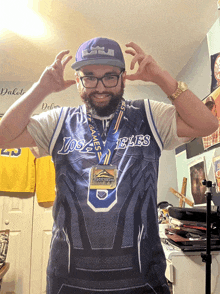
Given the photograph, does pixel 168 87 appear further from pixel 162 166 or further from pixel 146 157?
pixel 162 166

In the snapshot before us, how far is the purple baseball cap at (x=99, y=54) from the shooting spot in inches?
33.2

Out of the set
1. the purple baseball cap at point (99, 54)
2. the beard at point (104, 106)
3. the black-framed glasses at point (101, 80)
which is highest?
the purple baseball cap at point (99, 54)

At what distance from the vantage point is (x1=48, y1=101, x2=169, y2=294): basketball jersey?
2.41ft

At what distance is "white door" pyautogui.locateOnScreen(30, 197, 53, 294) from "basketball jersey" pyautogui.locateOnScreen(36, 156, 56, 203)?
114 millimetres

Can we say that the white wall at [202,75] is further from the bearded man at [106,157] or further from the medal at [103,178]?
the medal at [103,178]

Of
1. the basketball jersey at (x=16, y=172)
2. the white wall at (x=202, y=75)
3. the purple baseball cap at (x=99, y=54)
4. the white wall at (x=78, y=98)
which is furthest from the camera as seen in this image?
the white wall at (x=78, y=98)

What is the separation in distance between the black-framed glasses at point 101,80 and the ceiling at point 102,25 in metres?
1.32

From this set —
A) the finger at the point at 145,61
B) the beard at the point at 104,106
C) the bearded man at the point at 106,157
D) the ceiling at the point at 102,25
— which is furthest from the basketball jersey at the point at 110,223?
the ceiling at the point at 102,25

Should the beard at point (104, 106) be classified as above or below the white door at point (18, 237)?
above

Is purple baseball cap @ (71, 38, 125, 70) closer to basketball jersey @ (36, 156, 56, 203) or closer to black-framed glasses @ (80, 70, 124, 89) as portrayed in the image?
black-framed glasses @ (80, 70, 124, 89)

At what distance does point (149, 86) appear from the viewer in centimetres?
322

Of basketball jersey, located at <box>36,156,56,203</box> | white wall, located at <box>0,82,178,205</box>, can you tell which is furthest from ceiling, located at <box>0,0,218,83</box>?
basketball jersey, located at <box>36,156,56,203</box>

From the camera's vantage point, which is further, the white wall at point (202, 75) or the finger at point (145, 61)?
the white wall at point (202, 75)

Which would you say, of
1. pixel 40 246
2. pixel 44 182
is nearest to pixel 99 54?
pixel 44 182
